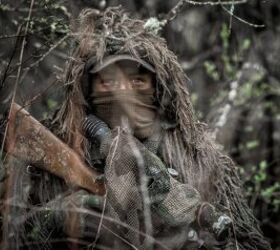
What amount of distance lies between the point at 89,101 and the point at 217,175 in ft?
3.10

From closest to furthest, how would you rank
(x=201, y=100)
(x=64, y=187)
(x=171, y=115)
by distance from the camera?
(x=64, y=187) → (x=171, y=115) → (x=201, y=100)

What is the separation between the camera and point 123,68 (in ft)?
11.4

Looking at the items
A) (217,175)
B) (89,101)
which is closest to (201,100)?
(217,175)

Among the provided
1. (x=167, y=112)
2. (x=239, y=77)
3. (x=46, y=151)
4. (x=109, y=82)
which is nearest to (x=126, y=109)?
(x=109, y=82)

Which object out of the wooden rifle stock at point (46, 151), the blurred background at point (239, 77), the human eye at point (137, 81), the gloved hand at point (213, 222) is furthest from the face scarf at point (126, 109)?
the blurred background at point (239, 77)

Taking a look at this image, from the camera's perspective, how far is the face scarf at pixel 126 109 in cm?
339

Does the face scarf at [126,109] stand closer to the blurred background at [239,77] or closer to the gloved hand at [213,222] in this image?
the gloved hand at [213,222]

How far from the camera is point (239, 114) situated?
585 cm

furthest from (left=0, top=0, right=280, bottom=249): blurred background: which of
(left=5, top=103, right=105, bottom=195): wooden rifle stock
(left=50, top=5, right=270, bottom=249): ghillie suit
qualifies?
(left=5, top=103, right=105, bottom=195): wooden rifle stock

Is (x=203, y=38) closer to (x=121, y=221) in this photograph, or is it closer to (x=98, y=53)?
(x=98, y=53)

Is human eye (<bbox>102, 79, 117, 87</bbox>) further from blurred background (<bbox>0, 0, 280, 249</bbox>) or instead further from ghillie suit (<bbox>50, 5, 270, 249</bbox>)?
blurred background (<bbox>0, 0, 280, 249</bbox>)

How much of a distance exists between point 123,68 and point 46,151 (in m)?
0.63

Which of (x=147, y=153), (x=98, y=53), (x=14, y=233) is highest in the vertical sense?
(x=98, y=53)

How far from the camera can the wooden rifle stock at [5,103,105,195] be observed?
10.7 ft
